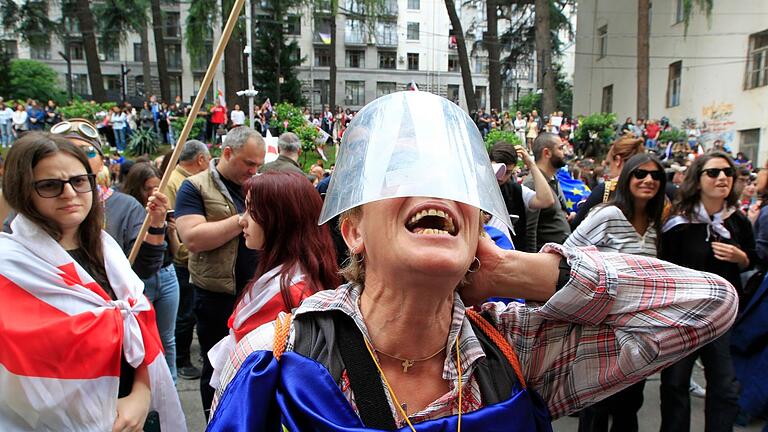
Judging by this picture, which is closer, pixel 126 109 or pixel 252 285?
pixel 252 285

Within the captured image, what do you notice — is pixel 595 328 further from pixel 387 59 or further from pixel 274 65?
pixel 387 59

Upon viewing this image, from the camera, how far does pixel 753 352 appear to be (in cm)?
410

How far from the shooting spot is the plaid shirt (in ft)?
4.16

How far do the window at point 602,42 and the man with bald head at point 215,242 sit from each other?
1198 inches

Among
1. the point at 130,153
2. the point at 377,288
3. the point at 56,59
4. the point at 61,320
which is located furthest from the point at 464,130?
the point at 56,59

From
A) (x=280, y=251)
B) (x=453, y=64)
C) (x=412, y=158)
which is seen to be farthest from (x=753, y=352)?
(x=453, y=64)

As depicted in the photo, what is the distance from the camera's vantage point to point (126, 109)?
20469 millimetres

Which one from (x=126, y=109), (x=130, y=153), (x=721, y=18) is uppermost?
(x=721, y=18)

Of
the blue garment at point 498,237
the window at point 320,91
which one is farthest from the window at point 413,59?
the blue garment at point 498,237

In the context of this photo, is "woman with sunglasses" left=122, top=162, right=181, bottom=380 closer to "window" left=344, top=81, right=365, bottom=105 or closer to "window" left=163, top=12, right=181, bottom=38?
"window" left=344, top=81, right=365, bottom=105

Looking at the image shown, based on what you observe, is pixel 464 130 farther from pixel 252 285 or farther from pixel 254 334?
pixel 252 285

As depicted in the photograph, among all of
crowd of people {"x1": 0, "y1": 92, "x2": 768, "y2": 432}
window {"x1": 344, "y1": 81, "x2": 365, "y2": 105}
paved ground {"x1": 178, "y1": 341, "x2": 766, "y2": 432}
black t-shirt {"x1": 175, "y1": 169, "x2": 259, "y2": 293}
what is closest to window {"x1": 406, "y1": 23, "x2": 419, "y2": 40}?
window {"x1": 344, "y1": 81, "x2": 365, "y2": 105}

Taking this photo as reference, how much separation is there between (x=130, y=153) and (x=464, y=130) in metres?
20.7

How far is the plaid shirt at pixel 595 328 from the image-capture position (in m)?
1.27
